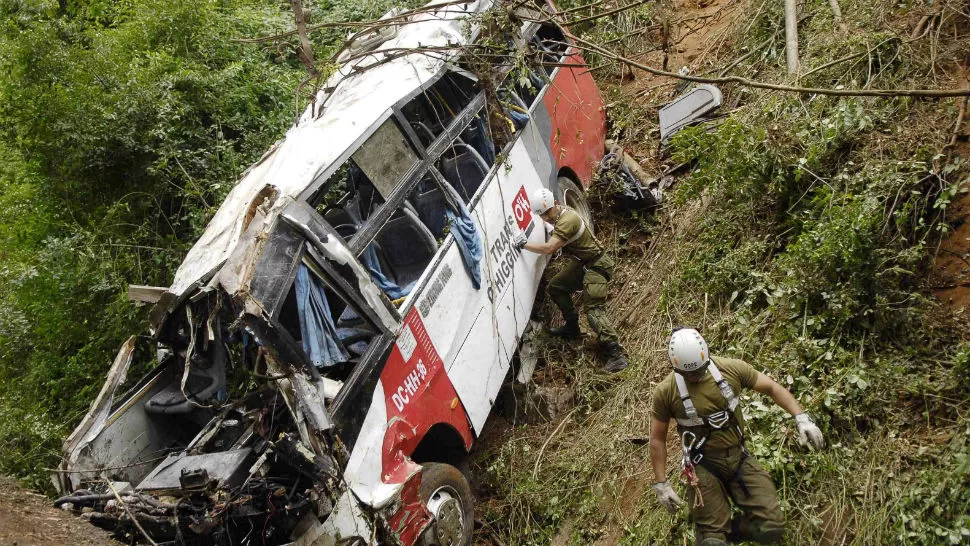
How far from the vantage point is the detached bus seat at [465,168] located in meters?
5.68

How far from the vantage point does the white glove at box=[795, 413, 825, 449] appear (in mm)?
3732

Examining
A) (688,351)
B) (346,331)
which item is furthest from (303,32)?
(688,351)

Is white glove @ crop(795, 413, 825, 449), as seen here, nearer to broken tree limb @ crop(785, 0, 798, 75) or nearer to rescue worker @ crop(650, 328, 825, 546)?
rescue worker @ crop(650, 328, 825, 546)

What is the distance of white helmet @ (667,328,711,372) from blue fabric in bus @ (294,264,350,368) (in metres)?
1.82

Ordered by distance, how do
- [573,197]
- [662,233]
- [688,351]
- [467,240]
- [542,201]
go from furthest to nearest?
[573,197], [662,233], [542,201], [467,240], [688,351]

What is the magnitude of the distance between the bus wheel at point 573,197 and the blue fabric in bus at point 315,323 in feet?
10.4

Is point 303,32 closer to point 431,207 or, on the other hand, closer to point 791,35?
point 431,207

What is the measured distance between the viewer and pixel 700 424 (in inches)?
147

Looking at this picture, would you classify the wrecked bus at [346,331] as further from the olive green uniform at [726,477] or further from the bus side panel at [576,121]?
the olive green uniform at [726,477]

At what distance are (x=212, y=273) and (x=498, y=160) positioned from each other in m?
2.55

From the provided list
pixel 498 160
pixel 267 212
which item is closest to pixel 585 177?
pixel 498 160

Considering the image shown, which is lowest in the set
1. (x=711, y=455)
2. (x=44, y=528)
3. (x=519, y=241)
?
(x=711, y=455)

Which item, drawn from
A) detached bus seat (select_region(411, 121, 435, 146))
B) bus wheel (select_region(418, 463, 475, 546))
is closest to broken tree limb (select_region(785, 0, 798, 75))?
detached bus seat (select_region(411, 121, 435, 146))

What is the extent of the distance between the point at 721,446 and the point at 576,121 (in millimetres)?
4164
